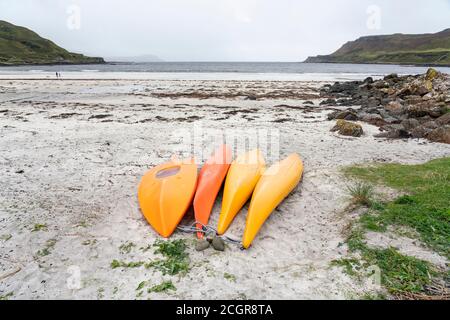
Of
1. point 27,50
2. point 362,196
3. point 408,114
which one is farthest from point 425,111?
point 27,50

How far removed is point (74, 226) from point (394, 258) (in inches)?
154

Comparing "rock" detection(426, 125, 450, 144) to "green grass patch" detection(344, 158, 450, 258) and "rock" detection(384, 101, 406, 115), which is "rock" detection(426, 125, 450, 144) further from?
"rock" detection(384, 101, 406, 115)

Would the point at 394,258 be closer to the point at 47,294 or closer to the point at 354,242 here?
the point at 354,242

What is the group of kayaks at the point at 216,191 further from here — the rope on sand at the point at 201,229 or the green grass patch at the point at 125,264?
the green grass patch at the point at 125,264

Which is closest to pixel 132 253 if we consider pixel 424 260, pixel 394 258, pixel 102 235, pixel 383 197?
pixel 102 235

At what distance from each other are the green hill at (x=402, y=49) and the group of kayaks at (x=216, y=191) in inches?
3805

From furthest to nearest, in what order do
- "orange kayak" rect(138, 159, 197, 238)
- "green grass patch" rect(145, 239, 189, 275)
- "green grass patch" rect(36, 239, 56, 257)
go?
"orange kayak" rect(138, 159, 197, 238) → "green grass patch" rect(36, 239, 56, 257) → "green grass patch" rect(145, 239, 189, 275)

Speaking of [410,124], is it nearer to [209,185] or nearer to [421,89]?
[421,89]

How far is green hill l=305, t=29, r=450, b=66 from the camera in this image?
95531 mm

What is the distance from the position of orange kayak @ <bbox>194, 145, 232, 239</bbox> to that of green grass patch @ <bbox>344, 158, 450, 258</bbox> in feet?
6.81

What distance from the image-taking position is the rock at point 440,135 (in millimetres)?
7508

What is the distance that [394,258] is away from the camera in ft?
10.8

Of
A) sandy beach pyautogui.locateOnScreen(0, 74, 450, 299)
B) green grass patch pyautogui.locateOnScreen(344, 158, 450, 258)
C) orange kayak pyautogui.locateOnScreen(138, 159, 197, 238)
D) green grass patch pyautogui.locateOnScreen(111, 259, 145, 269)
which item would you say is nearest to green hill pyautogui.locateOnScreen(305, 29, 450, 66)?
sandy beach pyautogui.locateOnScreen(0, 74, 450, 299)

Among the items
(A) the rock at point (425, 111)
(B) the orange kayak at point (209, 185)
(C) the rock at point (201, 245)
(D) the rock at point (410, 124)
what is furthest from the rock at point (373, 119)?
(C) the rock at point (201, 245)
